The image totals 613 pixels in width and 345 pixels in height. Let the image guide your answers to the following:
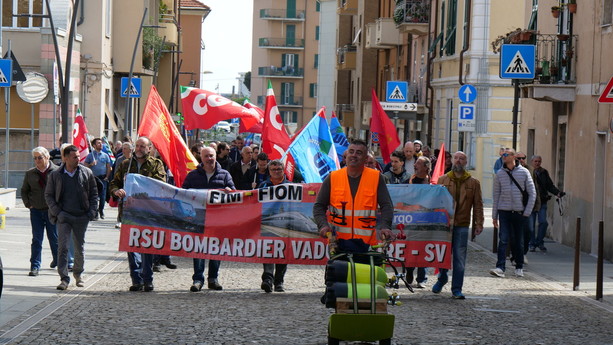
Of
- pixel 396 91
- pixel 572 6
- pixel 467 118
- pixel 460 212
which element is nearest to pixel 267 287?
pixel 460 212

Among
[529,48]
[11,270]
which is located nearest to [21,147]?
[529,48]

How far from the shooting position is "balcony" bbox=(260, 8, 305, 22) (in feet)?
418

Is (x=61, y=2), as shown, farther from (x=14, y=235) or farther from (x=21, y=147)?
(x=14, y=235)

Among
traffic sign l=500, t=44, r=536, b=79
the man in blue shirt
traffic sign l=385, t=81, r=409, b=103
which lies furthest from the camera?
traffic sign l=385, t=81, r=409, b=103

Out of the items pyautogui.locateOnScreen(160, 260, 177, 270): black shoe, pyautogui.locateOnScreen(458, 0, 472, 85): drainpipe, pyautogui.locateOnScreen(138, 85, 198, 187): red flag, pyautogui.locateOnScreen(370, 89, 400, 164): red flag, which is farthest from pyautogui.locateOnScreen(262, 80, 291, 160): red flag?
pyautogui.locateOnScreen(458, 0, 472, 85): drainpipe

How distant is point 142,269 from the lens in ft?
52.0

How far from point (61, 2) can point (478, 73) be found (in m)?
13.8

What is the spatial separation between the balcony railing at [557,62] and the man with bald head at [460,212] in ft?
35.1

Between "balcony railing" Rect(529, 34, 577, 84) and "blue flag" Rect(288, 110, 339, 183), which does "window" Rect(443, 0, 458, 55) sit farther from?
"blue flag" Rect(288, 110, 339, 183)

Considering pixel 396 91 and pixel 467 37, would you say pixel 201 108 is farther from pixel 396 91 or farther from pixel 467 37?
pixel 467 37

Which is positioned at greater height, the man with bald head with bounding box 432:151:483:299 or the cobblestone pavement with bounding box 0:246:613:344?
the man with bald head with bounding box 432:151:483:299

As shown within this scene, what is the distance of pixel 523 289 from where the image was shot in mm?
17328

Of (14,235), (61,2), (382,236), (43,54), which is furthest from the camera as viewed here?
(61,2)

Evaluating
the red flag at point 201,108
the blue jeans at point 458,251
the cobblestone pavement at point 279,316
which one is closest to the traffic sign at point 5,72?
the red flag at point 201,108
